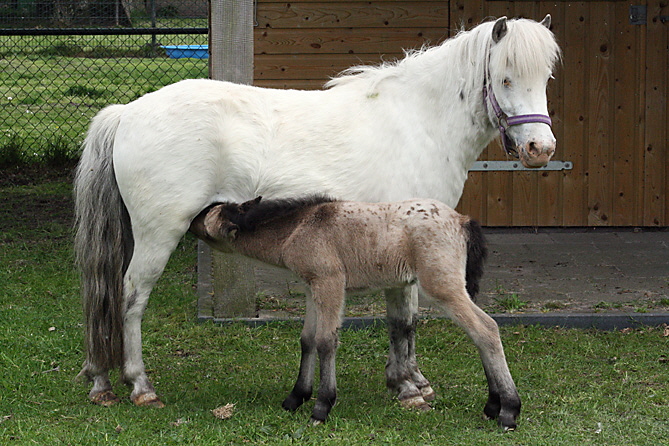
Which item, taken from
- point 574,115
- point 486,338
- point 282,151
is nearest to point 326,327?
point 486,338

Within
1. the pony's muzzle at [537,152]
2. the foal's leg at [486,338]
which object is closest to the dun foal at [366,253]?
the foal's leg at [486,338]

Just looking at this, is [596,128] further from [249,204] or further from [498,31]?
[249,204]

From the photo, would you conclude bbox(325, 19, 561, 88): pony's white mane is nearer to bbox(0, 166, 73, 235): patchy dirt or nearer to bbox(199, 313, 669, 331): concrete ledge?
bbox(199, 313, 669, 331): concrete ledge

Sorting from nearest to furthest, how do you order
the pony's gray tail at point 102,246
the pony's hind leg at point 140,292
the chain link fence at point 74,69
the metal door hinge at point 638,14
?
the pony's hind leg at point 140,292, the pony's gray tail at point 102,246, the metal door hinge at point 638,14, the chain link fence at point 74,69

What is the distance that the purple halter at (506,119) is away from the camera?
4566 mm

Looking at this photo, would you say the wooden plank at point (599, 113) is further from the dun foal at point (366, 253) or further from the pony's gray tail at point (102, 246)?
the pony's gray tail at point (102, 246)

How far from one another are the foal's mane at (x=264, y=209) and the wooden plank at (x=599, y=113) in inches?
192

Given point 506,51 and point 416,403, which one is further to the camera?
point 416,403

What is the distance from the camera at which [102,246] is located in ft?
16.0

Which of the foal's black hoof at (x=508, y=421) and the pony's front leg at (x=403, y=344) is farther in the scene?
the pony's front leg at (x=403, y=344)

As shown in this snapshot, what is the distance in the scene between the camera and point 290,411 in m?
4.71

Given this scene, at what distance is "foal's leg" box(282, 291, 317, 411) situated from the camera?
475 cm

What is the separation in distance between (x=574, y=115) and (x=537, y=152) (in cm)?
445

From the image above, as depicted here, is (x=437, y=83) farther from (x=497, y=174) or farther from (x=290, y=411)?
(x=497, y=174)
